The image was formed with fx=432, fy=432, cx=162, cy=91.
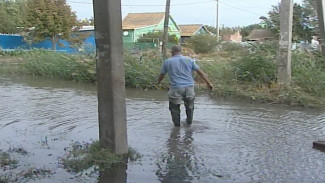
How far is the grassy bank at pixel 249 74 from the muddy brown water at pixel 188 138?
2.41ft

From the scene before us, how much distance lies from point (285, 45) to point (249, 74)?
160cm

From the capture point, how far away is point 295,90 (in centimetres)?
1159

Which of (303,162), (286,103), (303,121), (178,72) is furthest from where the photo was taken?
(286,103)

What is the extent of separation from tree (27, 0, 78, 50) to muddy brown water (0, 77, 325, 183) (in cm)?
2534

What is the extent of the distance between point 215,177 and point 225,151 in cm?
133

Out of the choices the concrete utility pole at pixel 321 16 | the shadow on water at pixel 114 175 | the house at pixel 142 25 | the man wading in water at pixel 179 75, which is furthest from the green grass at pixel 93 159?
the house at pixel 142 25

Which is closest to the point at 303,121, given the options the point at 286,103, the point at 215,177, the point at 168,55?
the point at 286,103

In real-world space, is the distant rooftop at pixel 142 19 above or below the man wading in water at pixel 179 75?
above

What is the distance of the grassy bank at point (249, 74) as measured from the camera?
11.7 metres

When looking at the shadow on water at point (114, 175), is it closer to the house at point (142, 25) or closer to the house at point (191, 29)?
the house at point (142, 25)

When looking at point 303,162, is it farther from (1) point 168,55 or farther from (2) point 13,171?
(1) point 168,55

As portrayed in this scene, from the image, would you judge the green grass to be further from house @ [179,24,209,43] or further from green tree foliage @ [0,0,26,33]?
house @ [179,24,209,43]

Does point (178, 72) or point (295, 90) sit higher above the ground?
point (178, 72)

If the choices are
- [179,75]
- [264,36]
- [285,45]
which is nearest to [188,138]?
[179,75]
